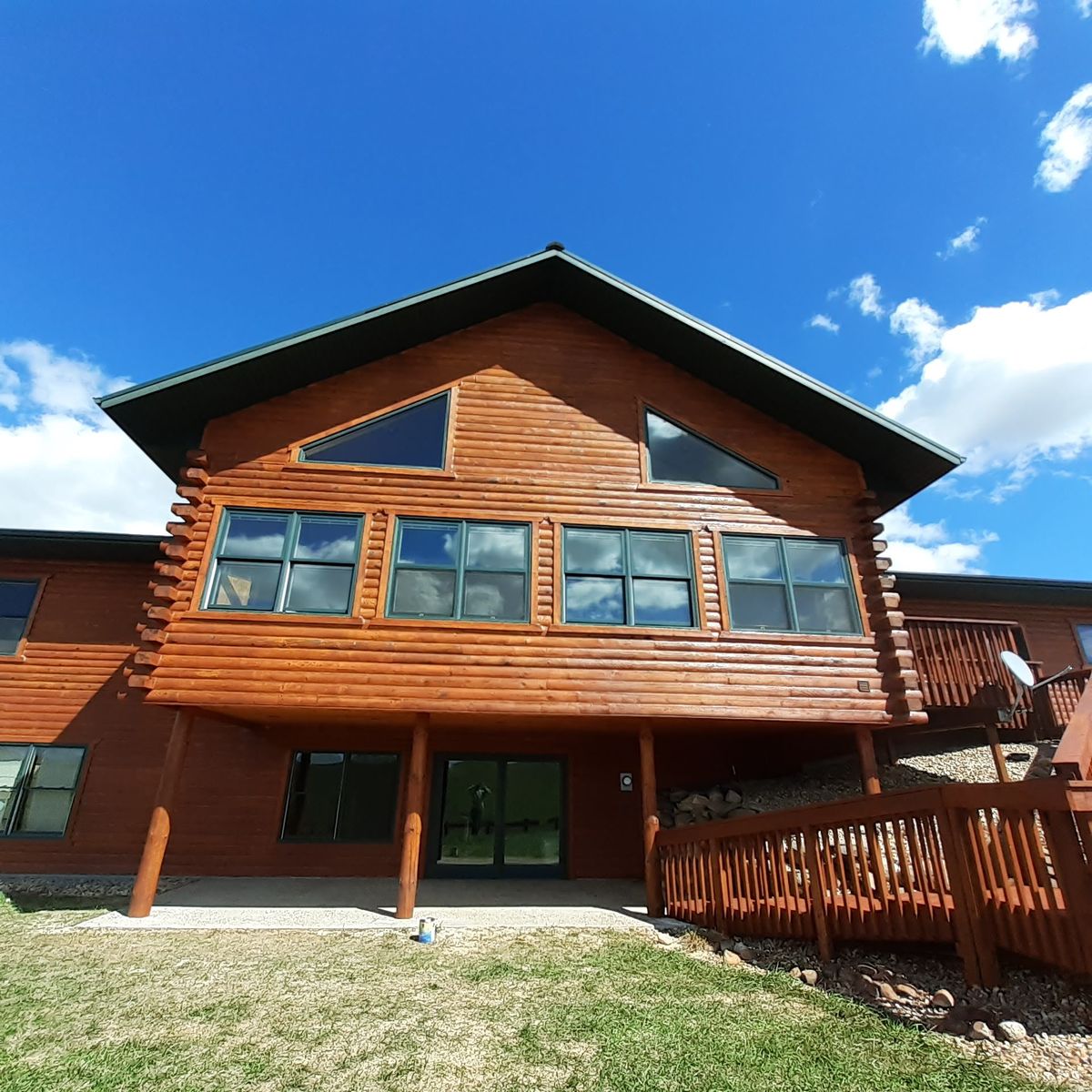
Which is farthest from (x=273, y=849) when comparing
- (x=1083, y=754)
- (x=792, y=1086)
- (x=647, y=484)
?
(x=1083, y=754)

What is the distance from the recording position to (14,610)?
38.2ft

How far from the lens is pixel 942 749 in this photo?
42.3ft

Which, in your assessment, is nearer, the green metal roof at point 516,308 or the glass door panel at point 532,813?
the green metal roof at point 516,308

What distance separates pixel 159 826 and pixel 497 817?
17.0ft

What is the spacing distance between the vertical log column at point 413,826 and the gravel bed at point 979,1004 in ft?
14.1

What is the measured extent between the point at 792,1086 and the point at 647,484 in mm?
7517

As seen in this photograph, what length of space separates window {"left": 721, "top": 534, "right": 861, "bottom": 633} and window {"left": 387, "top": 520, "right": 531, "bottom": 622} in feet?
10.4

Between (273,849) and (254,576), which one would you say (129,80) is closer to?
(254,576)

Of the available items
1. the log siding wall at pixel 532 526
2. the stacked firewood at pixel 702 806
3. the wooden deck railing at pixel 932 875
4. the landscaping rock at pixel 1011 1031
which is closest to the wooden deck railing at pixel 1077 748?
the wooden deck railing at pixel 932 875

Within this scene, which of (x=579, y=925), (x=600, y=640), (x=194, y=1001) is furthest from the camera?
(x=600, y=640)

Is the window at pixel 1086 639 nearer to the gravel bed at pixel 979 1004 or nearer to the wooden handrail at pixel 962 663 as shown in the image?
the wooden handrail at pixel 962 663

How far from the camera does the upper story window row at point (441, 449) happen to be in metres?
9.70

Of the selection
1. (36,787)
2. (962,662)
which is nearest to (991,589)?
(962,662)

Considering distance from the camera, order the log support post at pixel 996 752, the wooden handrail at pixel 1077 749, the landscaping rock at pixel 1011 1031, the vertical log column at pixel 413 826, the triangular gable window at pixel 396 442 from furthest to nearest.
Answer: the log support post at pixel 996 752, the triangular gable window at pixel 396 442, the vertical log column at pixel 413 826, the wooden handrail at pixel 1077 749, the landscaping rock at pixel 1011 1031
